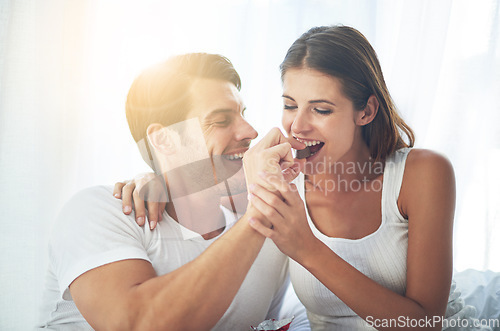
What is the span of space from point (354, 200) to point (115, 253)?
539mm

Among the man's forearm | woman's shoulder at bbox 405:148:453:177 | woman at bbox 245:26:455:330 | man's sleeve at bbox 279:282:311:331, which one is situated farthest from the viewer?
man's sleeve at bbox 279:282:311:331

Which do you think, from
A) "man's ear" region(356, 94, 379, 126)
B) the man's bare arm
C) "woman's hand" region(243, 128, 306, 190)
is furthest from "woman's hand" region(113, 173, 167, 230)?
"man's ear" region(356, 94, 379, 126)

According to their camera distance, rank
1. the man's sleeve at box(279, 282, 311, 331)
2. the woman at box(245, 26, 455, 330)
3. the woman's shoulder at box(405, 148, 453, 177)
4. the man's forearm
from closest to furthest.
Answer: the man's forearm, the woman at box(245, 26, 455, 330), the woman's shoulder at box(405, 148, 453, 177), the man's sleeve at box(279, 282, 311, 331)

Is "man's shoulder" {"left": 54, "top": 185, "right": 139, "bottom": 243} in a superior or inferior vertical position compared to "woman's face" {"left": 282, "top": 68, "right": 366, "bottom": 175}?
inferior

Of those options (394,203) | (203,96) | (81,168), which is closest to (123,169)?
(81,168)

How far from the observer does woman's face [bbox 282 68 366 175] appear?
814mm

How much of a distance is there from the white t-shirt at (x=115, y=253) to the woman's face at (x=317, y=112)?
0.85ft

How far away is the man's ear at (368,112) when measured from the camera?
34.2 inches

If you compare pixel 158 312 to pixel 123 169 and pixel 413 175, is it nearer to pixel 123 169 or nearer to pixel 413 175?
pixel 123 169

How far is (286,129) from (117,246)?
0.43 meters

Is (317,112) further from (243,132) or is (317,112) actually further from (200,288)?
(200,288)

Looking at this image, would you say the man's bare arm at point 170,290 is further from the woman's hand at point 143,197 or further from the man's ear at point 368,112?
A: the man's ear at point 368,112

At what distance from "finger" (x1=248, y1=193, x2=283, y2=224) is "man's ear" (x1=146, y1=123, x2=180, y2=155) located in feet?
0.92

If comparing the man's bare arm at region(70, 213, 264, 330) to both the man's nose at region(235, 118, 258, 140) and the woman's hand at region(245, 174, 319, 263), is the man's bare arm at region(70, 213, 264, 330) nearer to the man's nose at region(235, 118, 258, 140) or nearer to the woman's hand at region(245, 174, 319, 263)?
the woman's hand at region(245, 174, 319, 263)
